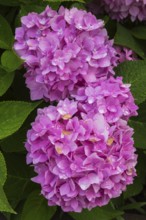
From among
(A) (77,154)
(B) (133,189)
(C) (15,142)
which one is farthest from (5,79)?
(B) (133,189)

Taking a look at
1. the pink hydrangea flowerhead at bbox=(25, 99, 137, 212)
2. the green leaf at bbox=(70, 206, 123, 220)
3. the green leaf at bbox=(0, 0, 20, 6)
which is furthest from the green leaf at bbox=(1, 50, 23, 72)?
the green leaf at bbox=(70, 206, 123, 220)

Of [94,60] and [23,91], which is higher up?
[94,60]

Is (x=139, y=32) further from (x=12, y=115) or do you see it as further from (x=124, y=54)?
(x=12, y=115)

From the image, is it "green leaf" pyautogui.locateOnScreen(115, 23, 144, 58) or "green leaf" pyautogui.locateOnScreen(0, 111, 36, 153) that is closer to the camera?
"green leaf" pyautogui.locateOnScreen(0, 111, 36, 153)

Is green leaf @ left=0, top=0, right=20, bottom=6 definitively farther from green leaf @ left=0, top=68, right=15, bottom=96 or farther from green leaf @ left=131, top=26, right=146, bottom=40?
green leaf @ left=131, top=26, right=146, bottom=40

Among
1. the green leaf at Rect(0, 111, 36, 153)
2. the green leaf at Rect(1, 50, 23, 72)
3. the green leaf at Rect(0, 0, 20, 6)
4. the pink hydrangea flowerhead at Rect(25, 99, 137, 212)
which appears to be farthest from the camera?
the green leaf at Rect(0, 0, 20, 6)

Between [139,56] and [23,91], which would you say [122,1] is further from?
[23,91]

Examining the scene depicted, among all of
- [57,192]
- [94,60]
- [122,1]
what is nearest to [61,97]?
[94,60]
